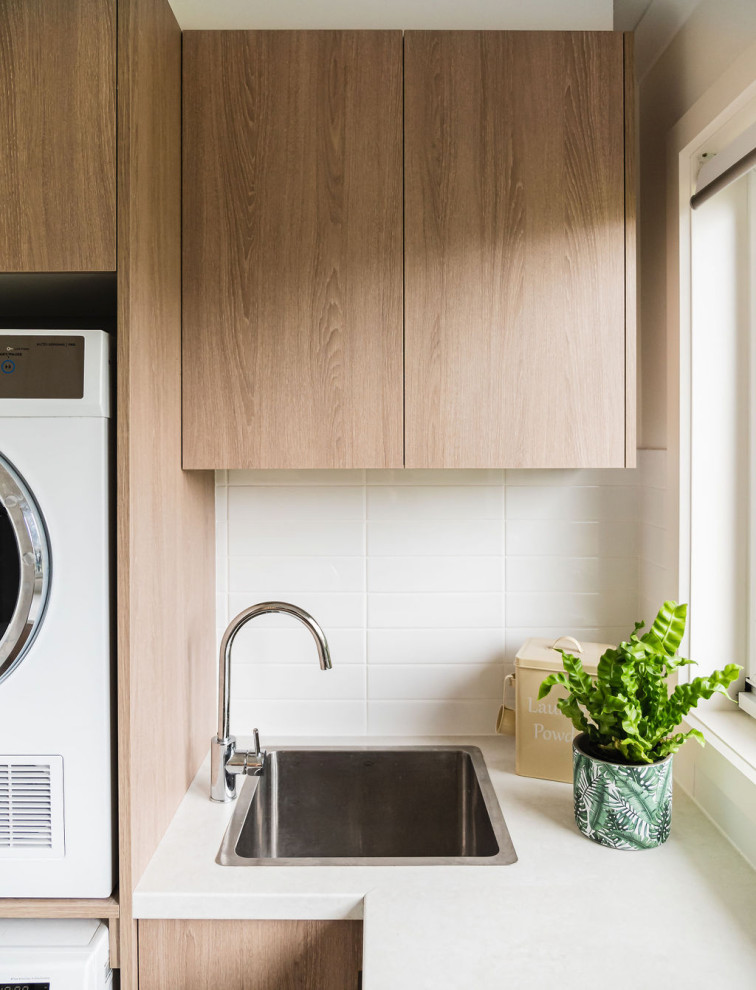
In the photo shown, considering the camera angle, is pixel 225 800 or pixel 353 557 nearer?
pixel 225 800

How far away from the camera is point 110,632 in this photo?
1.25m

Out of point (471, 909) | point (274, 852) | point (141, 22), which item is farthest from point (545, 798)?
point (141, 22)

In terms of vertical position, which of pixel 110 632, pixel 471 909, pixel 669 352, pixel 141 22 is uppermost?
pixel 141 22

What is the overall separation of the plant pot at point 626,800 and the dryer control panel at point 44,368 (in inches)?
42.6

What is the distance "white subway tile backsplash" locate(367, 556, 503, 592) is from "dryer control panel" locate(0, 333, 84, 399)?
0.89 m

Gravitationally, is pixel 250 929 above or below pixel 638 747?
below

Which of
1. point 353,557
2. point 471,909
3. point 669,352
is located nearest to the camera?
point 471,909

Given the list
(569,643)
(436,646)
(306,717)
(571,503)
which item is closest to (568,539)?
(571,503)

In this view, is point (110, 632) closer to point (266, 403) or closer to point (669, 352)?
point (266, 403)

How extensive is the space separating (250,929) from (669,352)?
4.53 ft

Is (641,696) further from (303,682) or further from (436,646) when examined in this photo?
(303,682)

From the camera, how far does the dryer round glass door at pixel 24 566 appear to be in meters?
1.21

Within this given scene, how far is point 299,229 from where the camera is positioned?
1514 mm

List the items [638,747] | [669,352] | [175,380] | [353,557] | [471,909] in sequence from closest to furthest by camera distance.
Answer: [471,909] → [638,747] → [175,380] → [669,352] → [353,557]
